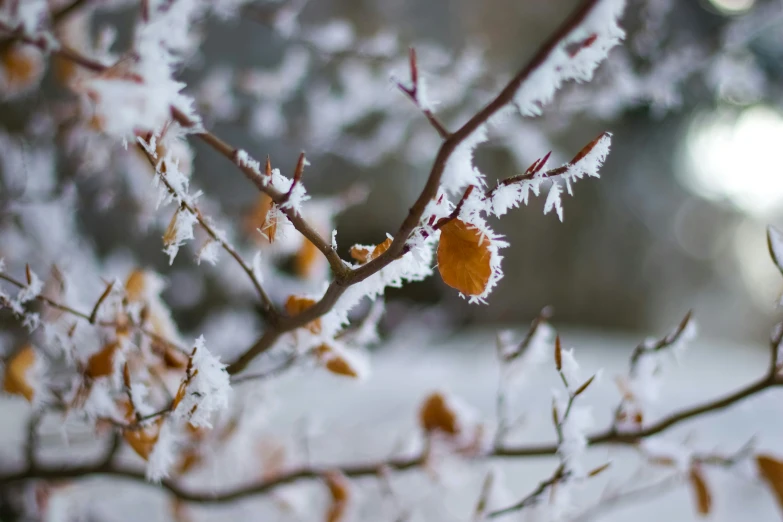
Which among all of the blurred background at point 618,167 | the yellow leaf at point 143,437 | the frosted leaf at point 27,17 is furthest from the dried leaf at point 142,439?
the blurred background at point 618,167

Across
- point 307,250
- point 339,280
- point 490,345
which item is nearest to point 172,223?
point 339,280

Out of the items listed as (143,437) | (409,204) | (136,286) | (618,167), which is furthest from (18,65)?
(618,167)

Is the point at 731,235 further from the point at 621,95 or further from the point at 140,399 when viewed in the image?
the point at 140,399

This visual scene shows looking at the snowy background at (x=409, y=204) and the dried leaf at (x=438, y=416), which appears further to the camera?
the snowy background at (x=409, y=204)

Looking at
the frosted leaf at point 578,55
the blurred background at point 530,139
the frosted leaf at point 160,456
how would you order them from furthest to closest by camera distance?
1. the blurred background at point 530,139
2. the frosted leaf at point 160,456
3. the frosted leaf at point 578,55

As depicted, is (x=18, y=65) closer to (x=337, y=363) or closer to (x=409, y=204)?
(x=337, y=363)

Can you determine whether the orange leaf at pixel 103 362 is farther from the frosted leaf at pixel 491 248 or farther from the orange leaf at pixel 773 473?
the orange leaf at pixel 773 473
